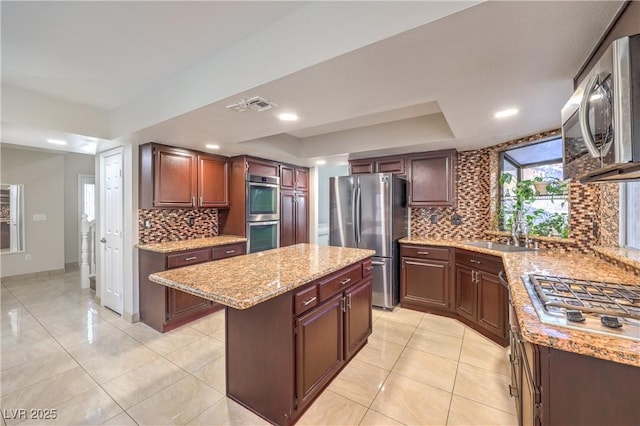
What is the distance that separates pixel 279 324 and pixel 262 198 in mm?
2717

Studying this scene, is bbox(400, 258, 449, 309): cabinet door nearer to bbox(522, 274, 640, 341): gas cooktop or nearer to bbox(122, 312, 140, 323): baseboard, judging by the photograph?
bbox(522, 274, 640, 341): gas cooktop

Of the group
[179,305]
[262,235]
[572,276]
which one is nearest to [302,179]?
[262,235]

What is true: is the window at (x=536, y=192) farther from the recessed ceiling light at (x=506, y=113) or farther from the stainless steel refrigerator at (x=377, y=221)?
the stainless steel refrigerator at (x=377, y=221)

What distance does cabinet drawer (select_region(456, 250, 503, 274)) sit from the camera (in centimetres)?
262

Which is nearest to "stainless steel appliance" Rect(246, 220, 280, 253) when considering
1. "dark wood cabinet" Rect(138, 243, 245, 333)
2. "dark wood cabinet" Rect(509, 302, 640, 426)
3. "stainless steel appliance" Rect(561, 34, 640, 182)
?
"dark wood cabinet" Rect(138, 243, 245, 333)

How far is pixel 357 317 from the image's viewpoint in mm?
2398

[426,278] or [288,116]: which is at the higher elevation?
[288,116]

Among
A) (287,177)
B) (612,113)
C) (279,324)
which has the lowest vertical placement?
(279,324)

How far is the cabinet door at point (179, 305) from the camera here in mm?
2977

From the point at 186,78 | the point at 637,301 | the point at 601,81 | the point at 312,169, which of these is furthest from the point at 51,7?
the point at 312,169

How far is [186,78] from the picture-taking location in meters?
2.18

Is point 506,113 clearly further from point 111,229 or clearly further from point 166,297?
point 111,229

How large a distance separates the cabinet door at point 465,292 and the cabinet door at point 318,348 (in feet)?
5.42

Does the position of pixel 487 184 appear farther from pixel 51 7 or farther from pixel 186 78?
pixel 51 7
